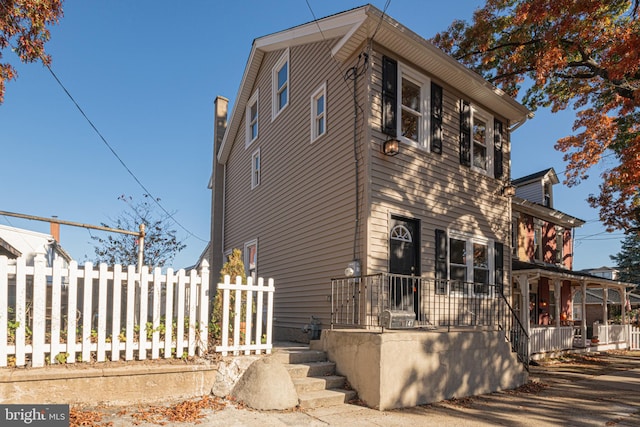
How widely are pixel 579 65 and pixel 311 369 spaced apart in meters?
11.7

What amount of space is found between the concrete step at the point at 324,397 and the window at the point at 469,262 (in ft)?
11.7

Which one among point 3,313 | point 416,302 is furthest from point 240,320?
point 416,302

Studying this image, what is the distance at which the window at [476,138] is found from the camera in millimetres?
10705

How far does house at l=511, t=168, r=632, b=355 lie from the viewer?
14.8 m

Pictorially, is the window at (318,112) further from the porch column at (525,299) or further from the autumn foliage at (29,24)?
the porch column at (525,299)

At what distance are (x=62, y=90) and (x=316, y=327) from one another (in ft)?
26.9

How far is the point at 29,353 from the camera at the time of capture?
17.7 ft

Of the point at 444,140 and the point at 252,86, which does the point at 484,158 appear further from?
the point at 252,86

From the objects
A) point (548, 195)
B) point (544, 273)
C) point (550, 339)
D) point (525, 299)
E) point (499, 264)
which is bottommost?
point (550, 339)

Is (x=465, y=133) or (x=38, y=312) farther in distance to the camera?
(x=465, y=133)

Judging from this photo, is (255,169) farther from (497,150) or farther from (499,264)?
(499,264)

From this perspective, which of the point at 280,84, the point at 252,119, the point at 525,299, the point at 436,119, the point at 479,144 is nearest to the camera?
the point at 436,119

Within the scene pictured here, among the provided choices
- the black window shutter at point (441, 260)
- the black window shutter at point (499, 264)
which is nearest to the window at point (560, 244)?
the black window shutter at point (499, 264)

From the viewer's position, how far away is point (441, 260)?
9555 millimetres
